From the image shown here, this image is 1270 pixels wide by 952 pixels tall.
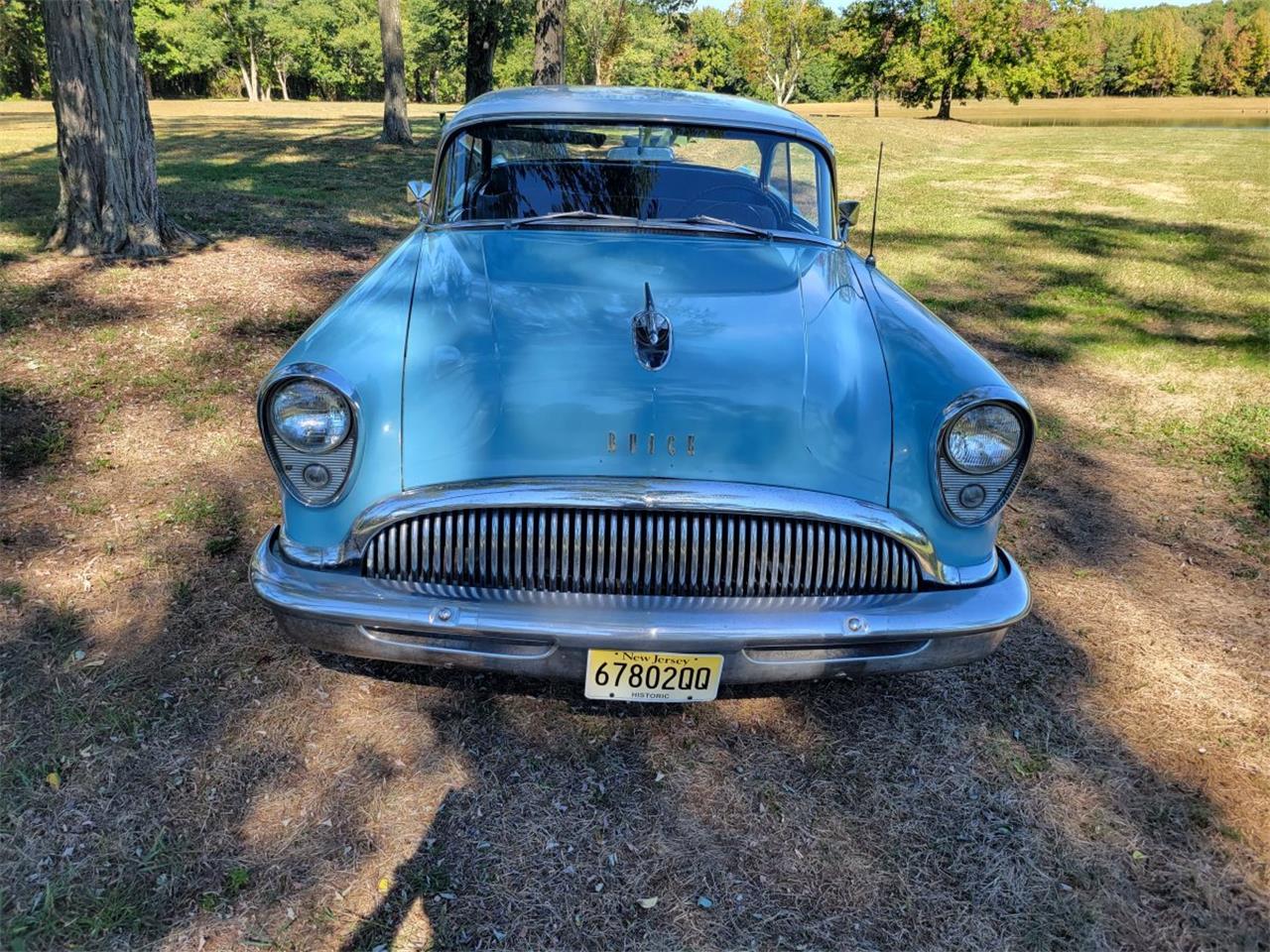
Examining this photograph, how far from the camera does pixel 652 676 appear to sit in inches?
88.0

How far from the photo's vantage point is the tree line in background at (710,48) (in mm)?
34188

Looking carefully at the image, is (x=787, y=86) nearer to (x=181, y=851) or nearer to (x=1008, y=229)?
(x=1008, y=229)

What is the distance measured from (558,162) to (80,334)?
353 centimetres

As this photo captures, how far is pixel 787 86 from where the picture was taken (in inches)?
1802

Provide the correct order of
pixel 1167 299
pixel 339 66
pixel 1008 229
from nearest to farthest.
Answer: pixel 1167 299 → pixel 1008 229 → pixel 339 66

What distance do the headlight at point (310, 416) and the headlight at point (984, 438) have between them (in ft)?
5.18

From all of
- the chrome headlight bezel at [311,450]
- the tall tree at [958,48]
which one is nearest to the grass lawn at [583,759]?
the chrome headlight bezel at [311,450]

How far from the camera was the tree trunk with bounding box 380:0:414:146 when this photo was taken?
1571 centimetres

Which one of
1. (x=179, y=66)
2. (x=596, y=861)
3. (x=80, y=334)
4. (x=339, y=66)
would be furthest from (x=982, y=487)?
(x=339, y=66)

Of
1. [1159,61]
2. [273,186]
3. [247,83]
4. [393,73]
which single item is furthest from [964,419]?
[1159,61]

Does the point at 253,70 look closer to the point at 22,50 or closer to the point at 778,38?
the point at 22,50

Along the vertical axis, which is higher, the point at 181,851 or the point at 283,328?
the point at 283,328

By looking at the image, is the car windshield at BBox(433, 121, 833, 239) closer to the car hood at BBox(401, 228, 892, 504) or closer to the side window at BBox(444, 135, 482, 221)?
the side window at BBox(444, 135, 482, 221)

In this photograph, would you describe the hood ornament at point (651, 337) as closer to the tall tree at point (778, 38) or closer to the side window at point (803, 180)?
the side window at point (803, 180)
